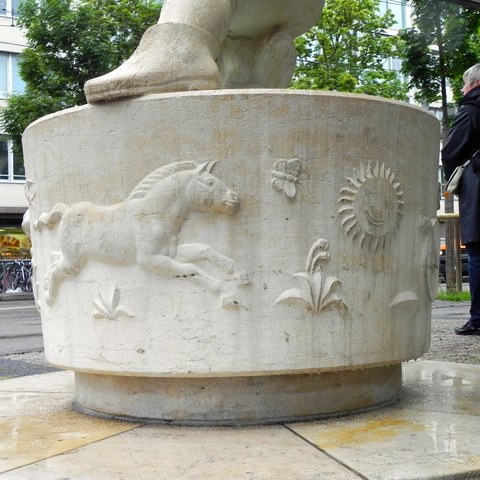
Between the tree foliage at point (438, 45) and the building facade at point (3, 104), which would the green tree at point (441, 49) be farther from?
the building facade at point (3, 104)

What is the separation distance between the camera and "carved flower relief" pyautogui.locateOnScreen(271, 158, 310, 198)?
329 centimetres

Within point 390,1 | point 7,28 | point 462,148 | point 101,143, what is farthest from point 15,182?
point 101,143

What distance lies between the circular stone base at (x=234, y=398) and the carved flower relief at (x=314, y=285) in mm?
372

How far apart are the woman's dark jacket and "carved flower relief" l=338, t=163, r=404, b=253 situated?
301 cm

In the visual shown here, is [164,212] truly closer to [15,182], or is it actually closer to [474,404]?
[474,404]

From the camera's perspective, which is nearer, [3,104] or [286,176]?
[286,176]

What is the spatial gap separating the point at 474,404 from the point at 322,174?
1394 mm

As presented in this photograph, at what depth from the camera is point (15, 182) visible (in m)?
29.1

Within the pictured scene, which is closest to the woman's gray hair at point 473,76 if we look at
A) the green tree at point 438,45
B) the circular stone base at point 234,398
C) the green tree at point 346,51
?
the circular stone base at point 234,398

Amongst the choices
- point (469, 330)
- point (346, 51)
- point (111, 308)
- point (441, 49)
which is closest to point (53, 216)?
point (111, 308)

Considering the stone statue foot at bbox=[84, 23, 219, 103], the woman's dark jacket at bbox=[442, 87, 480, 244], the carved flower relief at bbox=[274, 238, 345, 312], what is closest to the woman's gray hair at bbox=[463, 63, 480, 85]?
the woman's dark jacket at bbox=[442, 87, 480, 244]

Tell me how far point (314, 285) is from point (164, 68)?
3.79ft

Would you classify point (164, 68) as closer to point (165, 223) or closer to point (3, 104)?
point (165, 223)

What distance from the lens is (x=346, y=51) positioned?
24641 mm
